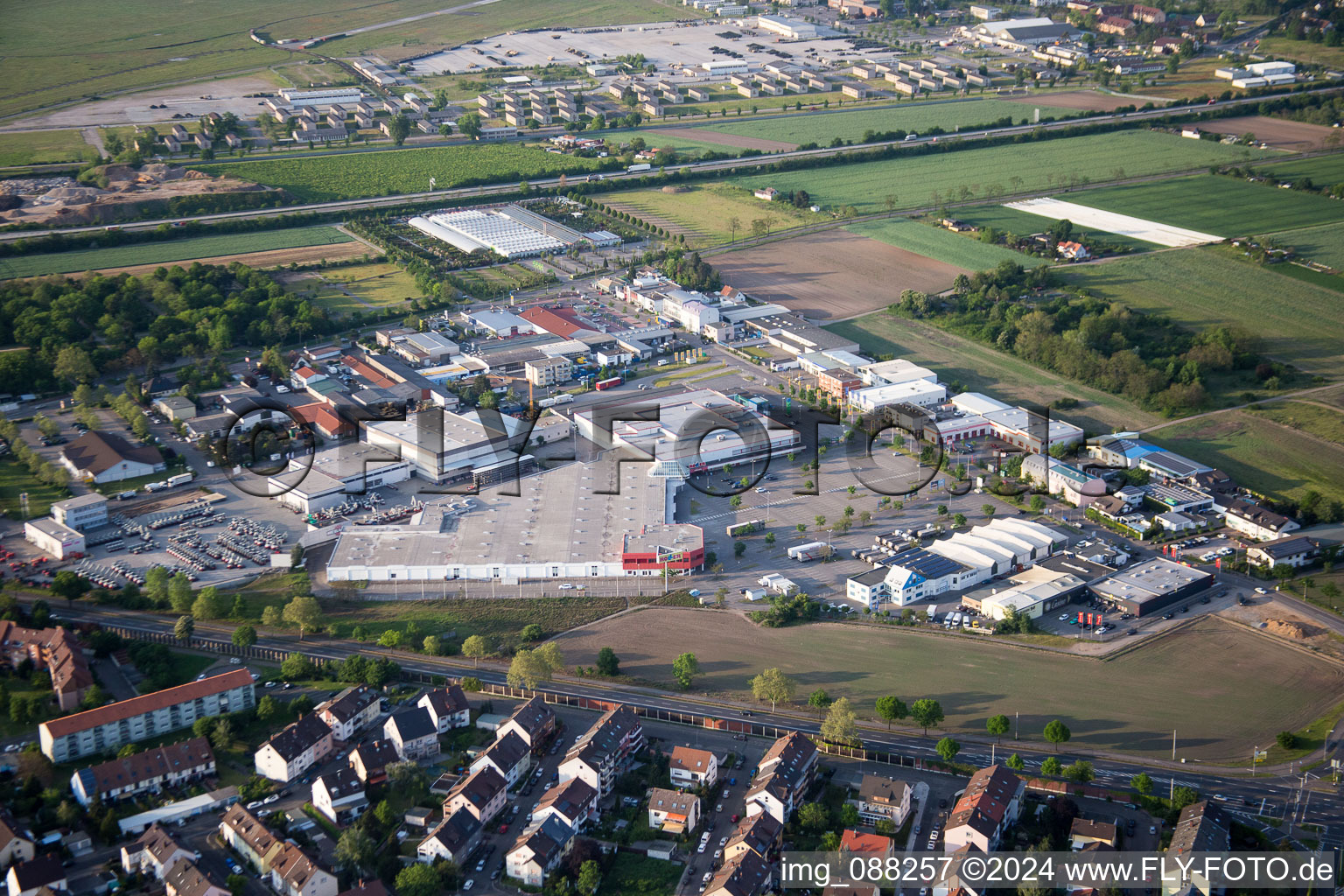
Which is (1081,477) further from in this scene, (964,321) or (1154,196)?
(1154,196)

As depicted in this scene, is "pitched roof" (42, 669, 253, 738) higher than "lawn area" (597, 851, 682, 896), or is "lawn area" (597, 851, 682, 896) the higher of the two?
"pitched roof" (42, 669, 253, 738)

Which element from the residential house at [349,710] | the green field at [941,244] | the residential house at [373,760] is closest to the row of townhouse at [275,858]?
the residential house at [373,760]

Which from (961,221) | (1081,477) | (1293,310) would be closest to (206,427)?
(1081,477)

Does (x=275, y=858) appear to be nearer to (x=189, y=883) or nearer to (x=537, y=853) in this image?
(x=189, y=883)

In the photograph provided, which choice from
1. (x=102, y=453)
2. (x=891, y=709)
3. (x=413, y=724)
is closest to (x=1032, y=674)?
(x=891, y=709)

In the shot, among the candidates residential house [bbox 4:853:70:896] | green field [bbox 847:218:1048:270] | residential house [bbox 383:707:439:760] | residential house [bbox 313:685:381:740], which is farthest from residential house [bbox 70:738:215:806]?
green field [bbox 847:218:1048:270]

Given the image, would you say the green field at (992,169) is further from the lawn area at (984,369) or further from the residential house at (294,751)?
the residential house at (294,751)

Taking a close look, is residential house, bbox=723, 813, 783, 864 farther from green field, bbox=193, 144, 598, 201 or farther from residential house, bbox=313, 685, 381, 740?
green field, bbox=193, 144, 598, 201
